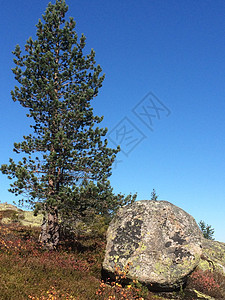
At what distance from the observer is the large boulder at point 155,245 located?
10.1 meters

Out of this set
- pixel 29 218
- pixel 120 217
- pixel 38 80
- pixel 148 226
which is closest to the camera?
pixel 148 226

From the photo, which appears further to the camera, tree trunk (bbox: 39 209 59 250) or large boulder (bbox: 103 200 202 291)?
tree trunk (bbox: 39 209 59 250)

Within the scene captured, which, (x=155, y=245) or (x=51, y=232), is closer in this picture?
(x=155, y=245)

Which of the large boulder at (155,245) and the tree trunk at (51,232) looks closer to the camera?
Result: the large boulder at (155,245)

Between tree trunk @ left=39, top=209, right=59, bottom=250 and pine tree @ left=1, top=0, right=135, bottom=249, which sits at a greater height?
pine tree @ left=1, top=0, right=135, bottom=249

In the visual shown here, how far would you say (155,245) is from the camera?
10.7 meters

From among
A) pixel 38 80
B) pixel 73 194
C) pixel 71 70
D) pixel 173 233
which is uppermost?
pixel 71 70

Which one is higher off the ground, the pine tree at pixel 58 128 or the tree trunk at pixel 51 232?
the pine tree at pixel 58 128

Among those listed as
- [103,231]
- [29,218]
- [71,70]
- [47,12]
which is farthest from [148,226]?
[29,218]

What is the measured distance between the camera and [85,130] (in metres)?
15.2

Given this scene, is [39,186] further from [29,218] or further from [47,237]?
[29,218]

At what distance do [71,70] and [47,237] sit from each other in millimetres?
10044

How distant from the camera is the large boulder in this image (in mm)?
10125

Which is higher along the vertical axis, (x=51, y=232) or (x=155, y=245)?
(x=155, y=245)
